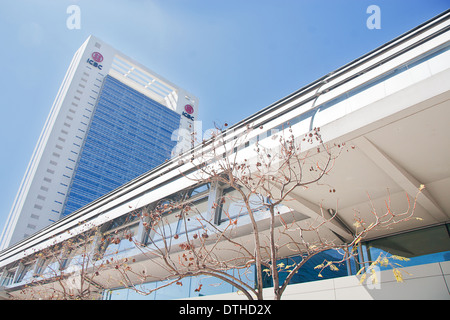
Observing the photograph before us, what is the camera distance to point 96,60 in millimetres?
80562

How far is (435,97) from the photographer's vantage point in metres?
4.81

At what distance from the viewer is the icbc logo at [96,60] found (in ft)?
260

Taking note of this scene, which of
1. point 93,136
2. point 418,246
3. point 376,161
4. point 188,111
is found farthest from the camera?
point 188,111

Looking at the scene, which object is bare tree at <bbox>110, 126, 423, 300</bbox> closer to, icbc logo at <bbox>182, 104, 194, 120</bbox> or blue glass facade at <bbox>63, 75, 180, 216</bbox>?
blue glass facade at <bbox>63, 75, 180, 216</bbox>

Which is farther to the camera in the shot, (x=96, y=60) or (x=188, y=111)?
(x=188, y=111)

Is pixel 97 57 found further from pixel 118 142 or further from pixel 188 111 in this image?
pixel 188 111

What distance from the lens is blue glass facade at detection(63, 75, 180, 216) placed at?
67.9 metres

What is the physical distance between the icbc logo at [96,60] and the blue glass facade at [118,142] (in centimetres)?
371

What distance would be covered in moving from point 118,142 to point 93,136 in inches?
267

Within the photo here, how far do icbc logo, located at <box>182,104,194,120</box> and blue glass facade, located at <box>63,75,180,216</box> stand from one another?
9.78 ft

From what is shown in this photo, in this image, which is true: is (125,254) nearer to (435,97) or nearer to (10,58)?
(435,97)

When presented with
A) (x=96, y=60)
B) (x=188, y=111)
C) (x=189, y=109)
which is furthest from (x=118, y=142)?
(x=189, y=109)

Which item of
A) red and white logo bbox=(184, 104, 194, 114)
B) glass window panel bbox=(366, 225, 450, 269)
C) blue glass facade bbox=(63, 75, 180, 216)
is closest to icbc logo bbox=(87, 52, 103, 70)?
blue glass facade bbox=(63, 75, 180, 216)

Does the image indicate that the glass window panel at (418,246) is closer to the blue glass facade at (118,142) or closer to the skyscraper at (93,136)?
the skyscraper at (93,136)
